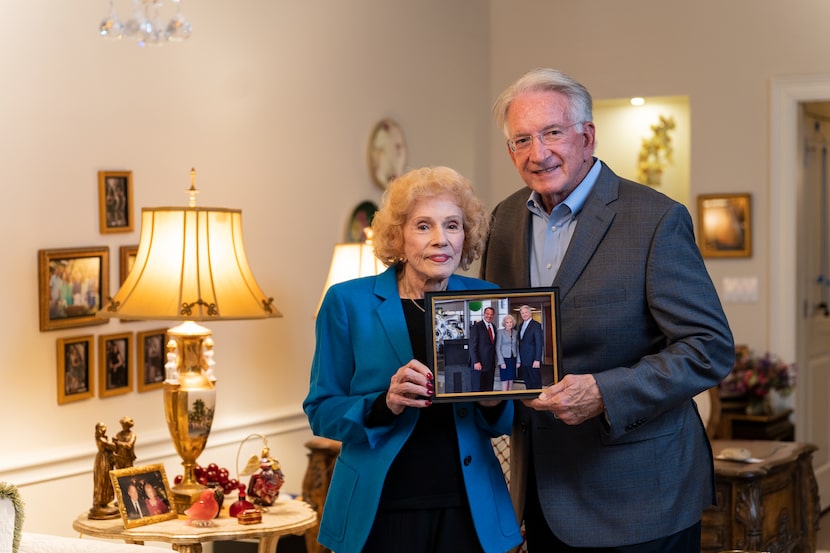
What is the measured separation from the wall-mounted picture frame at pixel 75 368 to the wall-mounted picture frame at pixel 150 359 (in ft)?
0.80

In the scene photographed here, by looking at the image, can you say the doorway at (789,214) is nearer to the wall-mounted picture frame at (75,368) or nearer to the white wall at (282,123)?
the white wall at (282,123)

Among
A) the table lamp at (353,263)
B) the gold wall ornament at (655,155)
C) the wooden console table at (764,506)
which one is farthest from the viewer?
the gold wall ornament at (655,155)

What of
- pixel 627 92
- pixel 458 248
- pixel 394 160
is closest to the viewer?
pixel 458 248

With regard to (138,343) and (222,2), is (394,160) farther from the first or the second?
(138,343)

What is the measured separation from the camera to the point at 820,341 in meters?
6.84

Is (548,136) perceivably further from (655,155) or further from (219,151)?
(655,155)

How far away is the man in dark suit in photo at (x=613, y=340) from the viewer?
2.18 metres

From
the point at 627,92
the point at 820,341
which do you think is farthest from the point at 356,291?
the point at 820,341

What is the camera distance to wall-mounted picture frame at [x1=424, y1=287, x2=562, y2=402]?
2166 mm

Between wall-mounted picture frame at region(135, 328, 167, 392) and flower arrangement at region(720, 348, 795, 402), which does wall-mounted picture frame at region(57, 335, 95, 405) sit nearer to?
wall-mounted picture frame at region(135, 328, 167, 392)

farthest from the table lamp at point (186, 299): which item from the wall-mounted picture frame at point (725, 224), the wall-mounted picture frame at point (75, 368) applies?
the wall-mounted picture frame at point (725, 224)

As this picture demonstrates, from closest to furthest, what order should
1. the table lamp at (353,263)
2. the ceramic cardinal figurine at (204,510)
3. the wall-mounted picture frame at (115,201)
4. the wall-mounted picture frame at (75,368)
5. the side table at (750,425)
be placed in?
the ceramic cardinal figurine at (204,510)
the wall-mounted picture frame at (75,368)
the wall-mounted picture frame at (115,201)
the table lamp at (353,263)
the side table at (750,425)

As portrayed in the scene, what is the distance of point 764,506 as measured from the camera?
4.23 meters

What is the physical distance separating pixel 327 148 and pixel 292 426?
1337mm
